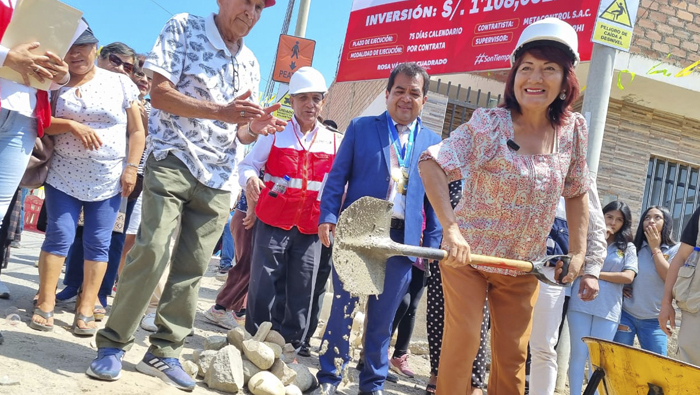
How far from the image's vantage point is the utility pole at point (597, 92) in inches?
239

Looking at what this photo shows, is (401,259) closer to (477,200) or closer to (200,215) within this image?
(477,200)

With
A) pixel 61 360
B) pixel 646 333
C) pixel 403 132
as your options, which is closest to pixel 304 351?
pixel 403 132

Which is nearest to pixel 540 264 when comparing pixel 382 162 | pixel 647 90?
pixel 382 162

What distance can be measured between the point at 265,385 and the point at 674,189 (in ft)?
25.8

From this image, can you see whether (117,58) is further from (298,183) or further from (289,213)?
(289,213)

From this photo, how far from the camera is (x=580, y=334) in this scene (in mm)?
5312

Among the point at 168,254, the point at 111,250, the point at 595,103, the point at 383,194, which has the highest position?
the point at 595,103

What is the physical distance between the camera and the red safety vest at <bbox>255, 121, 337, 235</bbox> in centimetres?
465

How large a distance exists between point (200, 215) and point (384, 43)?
6868 mm

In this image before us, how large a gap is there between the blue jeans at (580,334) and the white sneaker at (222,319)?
290cm

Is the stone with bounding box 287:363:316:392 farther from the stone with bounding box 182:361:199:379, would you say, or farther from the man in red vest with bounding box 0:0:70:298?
the man in red vest with bounding box 0:0:70:298

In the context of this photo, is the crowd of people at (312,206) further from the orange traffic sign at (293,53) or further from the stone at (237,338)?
the orange traffic sign at (293,53)

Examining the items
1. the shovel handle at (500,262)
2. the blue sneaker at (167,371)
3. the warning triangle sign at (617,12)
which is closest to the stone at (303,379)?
the blue sneaker at (167,371)

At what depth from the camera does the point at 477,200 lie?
3057 mm
